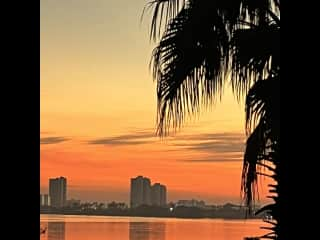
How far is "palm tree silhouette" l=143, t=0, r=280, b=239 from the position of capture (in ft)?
7.57

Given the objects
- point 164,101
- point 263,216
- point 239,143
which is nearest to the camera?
point 164,101

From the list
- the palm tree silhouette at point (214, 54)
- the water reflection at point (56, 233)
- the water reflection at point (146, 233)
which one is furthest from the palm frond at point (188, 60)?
the water reflection at point (146, 233)

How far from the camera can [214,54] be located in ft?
8.31

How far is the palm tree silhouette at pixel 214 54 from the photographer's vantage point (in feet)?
7.57

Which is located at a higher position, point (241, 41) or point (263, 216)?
point (241, 41)

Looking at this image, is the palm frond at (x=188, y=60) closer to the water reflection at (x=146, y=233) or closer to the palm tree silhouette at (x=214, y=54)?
the palm tree silhouette at (x=214, y=54)

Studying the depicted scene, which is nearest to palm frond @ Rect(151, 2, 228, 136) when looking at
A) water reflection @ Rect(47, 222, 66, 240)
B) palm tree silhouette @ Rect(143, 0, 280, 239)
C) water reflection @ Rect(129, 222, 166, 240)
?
palm tree silhouette @ Rect(143, 0, 280, 239)

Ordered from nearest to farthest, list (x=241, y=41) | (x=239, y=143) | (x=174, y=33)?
(x=174, y=33), (x=241, y=41), (x=239, y=143)
